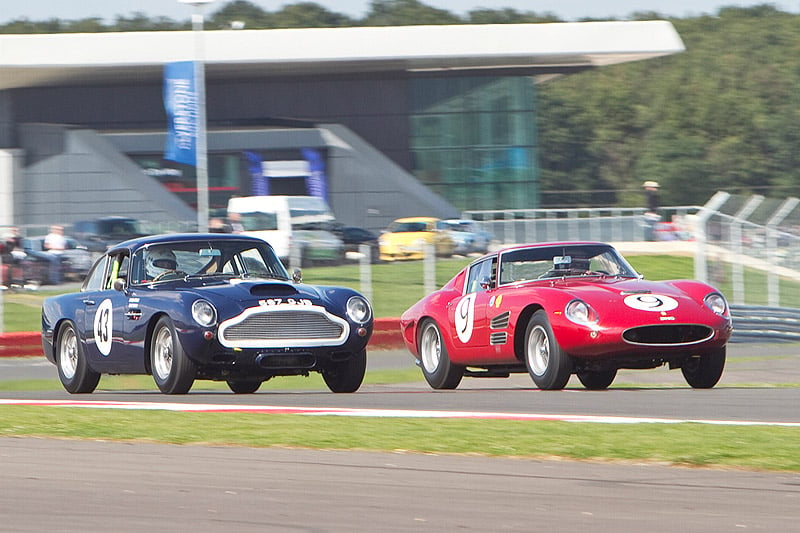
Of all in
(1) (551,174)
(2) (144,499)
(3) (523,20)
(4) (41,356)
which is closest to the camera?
(2) (144,499)

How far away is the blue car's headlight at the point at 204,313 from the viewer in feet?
35.2

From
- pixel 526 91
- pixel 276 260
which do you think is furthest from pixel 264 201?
pixel 276 260

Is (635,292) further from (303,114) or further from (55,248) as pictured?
(303,114)

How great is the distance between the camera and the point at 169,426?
8.51m

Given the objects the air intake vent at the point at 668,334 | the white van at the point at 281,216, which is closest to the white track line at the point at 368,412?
the air intake vent at the point at 668,334

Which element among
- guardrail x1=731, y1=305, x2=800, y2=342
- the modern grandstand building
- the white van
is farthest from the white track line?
the modern grandstand building

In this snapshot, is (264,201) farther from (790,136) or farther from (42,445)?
(790,136)

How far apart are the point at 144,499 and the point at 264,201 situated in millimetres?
31454

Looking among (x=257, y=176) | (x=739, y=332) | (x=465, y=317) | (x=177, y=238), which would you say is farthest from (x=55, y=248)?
(x=257, y=176)

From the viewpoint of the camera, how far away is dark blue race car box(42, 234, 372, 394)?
10.9 meters

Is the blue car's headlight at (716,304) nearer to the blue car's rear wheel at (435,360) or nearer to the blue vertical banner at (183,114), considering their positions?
the blue car's rear wheel at (435,360)

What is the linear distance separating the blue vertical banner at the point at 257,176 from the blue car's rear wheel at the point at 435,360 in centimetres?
3535

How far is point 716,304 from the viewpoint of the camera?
433 inches

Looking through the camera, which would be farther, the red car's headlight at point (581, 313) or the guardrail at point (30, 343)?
the guardrail at point (30, 343)
